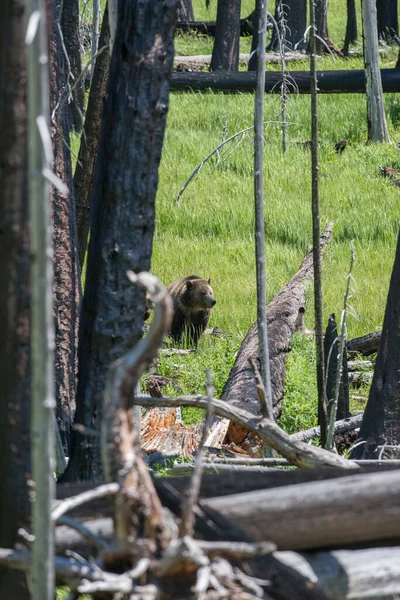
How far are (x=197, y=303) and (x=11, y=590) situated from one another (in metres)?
6.90

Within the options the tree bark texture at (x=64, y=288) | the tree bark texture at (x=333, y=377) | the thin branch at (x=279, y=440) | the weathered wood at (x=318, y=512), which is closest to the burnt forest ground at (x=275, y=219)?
the tree bark texture at (x=333, y=377)

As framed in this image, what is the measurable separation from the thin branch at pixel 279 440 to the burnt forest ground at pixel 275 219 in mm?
2675

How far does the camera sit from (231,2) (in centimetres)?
2278

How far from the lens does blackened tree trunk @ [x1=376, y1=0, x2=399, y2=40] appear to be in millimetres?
29453

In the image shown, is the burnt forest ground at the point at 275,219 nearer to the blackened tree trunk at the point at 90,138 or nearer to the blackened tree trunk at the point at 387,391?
the blackened tree trunk at the point at 90,138

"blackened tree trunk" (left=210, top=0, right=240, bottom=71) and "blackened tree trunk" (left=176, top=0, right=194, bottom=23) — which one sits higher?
"blackened tree trunk" (left=176, top=0, right=194, bottom=23)

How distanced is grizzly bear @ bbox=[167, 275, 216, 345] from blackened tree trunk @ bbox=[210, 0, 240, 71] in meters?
13.9

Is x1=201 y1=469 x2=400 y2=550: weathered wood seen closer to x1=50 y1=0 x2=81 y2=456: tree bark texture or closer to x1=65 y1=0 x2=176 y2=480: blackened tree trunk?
x1=65 y1=0 x2=176 y2=480: blackened tree trunk

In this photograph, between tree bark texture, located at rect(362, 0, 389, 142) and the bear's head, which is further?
tree bark texture, located at rect(362, 0, 389, 142)

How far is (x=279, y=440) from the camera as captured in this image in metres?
4.14

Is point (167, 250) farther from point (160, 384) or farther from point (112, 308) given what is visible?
point (112, 308)

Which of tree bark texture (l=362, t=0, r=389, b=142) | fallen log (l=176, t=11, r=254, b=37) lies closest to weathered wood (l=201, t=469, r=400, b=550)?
tree bark texture (l=362, t=0, r=389, b=142)

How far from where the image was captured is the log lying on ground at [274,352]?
664 centimetres

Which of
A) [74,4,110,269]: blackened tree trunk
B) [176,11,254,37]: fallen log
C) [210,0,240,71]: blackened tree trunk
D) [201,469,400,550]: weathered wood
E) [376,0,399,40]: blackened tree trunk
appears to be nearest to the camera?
[201,469,400,550]: weathered wood
